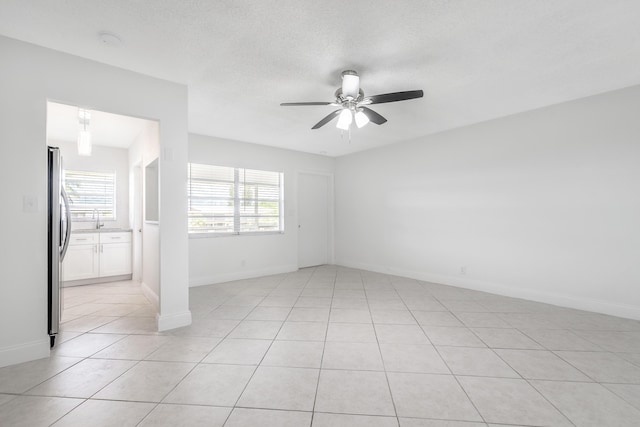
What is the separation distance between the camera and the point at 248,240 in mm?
5297

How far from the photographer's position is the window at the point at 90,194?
505 centimetres

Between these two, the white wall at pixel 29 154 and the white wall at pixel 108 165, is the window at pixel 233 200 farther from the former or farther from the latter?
the white wall at pixel 29 154

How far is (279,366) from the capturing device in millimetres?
2184

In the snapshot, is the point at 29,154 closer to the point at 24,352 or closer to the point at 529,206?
the point at 24,352

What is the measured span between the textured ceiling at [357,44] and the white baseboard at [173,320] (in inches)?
96.9

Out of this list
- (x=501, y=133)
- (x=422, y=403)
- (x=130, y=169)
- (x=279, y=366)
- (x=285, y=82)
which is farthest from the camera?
(x=130, y=169)

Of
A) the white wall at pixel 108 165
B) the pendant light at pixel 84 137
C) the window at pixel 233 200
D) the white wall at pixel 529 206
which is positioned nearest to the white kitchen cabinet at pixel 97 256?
the white wall at pixel 108 165

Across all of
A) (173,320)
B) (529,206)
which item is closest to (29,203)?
(173,320)

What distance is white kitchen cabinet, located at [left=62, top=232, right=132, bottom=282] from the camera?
180 inches

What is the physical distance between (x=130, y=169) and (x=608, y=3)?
6.62 meters

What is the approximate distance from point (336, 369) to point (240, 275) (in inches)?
134

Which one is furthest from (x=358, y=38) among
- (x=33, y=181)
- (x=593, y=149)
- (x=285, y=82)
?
(x=593, y=149)

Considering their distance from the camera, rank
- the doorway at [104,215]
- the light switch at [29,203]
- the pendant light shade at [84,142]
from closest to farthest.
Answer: the light switch at [29,203] < the doorway at [104,215] < the pendant light shade at [84,142]

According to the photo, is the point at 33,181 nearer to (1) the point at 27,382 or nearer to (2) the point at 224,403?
(1) the point at 27,382
